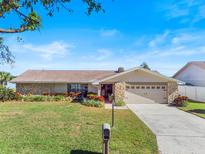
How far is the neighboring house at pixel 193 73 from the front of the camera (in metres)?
28.7

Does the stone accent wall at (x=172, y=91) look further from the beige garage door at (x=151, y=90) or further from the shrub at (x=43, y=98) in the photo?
the shrub at (x=43, y=98)

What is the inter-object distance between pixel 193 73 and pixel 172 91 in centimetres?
943

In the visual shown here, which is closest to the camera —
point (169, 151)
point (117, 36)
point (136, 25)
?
point (169, 151)

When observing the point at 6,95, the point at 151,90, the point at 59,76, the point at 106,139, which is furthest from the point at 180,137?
the point at 59,76

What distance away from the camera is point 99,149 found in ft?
24.6

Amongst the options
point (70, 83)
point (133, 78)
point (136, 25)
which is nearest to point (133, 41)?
point (133, 78)

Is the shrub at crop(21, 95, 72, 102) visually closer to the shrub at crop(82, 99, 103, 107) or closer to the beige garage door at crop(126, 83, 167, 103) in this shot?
the shrub at crop(82, 99, 103, 107)

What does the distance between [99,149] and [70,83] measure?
19.6 m

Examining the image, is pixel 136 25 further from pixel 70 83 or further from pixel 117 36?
pixel 70 83

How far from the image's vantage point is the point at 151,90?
23.5m

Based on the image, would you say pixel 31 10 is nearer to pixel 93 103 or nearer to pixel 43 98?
pixel 93 103

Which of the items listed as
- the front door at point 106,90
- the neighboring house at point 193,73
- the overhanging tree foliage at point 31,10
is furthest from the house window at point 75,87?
the overhanging tree foliage at point 31,10

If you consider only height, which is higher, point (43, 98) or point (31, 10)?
point (31, 10)

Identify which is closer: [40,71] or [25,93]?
[25,93]
